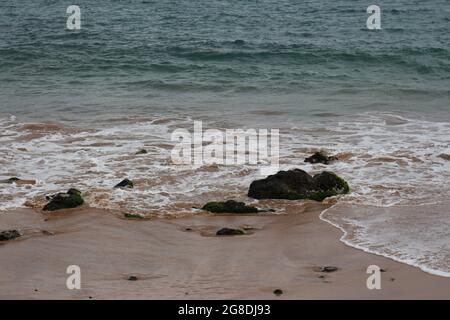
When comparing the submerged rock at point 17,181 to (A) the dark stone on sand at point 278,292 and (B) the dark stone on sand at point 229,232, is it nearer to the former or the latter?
(B) the dark stone on sand at point 229,232

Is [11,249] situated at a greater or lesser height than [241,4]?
lesser

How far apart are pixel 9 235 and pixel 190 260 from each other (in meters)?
2.32

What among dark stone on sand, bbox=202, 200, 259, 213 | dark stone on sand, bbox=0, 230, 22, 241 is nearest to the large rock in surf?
dark stone on sand, bbox=202, 200, 259, 213

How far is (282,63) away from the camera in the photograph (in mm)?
23703

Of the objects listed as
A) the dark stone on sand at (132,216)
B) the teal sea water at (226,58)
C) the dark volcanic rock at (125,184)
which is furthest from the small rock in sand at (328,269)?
the teal sea water at (226,58)

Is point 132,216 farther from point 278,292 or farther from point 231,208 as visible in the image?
point 278,292

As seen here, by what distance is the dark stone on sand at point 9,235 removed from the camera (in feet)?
28.1

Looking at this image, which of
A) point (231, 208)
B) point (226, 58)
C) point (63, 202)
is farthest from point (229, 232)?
point (226, 58)

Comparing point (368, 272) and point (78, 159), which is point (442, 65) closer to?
point (78, 159)

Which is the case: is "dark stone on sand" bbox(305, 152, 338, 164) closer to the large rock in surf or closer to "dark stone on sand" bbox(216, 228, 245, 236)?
the large rock in surf

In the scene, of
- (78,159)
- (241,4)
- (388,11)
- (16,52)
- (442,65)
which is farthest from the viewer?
(241,4)
